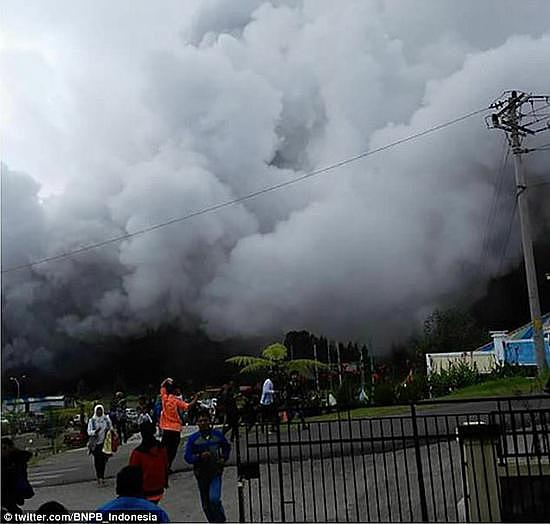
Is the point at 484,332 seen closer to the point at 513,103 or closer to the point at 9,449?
the point at 513,103

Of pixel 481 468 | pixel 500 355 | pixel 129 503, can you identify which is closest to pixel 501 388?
pixel 500 355

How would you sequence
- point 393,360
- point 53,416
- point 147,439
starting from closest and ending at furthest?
point 147,439
point 53,416
point 393,360

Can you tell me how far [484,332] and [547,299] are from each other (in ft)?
15.5

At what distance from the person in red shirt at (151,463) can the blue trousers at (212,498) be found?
2.52 ft

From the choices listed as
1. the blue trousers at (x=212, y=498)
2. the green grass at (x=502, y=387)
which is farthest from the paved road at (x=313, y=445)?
the green grass at (x=502, y=387)

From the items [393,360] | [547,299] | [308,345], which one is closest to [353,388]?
[308,345]

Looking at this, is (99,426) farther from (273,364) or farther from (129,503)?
(273,364)

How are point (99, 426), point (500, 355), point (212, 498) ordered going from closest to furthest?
1. point (212, 498)
2. point (99, 426)
3. point (500, 355)

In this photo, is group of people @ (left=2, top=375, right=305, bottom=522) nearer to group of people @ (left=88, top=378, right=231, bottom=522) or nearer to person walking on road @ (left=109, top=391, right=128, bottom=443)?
group of people @ (left=88, top=378, right=231, bottom=522)

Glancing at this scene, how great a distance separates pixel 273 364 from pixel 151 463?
724 inches

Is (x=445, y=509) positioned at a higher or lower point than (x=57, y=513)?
lower

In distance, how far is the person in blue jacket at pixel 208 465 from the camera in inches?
270

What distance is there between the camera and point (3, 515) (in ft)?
18.4

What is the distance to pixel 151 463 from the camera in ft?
19.7
